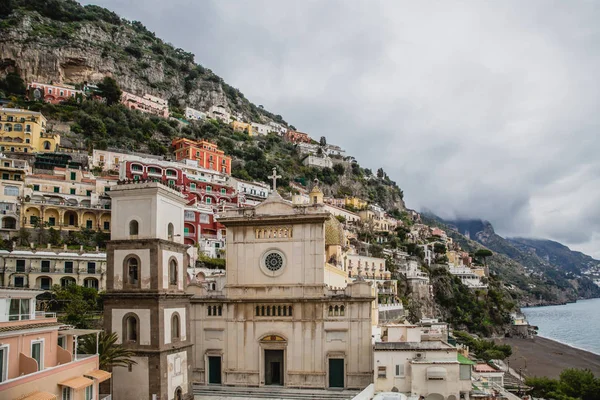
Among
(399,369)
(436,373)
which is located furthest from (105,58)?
(436,373)

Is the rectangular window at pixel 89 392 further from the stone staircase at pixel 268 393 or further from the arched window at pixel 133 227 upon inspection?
the stone staircase at pixel 268 393

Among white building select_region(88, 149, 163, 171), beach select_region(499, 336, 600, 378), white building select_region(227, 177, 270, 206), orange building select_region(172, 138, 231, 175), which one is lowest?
beach select_region(499, 336, 600, 378)

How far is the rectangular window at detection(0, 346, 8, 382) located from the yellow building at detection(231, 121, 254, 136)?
126 m

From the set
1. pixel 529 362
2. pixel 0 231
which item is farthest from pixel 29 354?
pixel 529 362

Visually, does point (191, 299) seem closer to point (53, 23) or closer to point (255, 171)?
point (255, 171)

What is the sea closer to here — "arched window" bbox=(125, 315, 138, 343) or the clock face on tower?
the clock face on tower

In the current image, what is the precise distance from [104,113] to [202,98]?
50.0m

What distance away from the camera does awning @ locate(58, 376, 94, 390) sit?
19.6 m

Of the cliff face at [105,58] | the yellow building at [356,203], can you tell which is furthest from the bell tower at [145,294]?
the yellow building at [356,203]

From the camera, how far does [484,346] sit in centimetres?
6278

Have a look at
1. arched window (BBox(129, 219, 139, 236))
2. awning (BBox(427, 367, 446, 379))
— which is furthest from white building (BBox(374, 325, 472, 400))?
arched window (BBox(129, 219, 139, 236))

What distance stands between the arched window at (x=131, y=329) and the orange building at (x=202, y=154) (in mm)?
66489

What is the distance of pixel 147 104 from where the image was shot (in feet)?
391

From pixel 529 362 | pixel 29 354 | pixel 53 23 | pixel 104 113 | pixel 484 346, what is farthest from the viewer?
pixel 53 23
